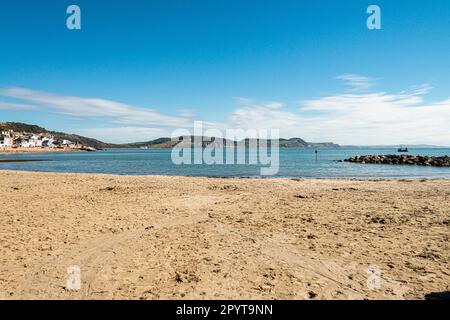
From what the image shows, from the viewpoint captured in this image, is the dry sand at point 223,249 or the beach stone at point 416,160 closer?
the dry sand at point 223,249

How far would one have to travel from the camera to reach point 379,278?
6840 mm

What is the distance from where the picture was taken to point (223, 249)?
888 centimetres

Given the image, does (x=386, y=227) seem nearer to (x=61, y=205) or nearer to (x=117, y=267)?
(x=117, y=267)

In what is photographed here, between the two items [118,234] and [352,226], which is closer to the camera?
[118,234]

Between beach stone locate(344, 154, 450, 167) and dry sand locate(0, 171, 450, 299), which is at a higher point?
beach stone locate(344, 154, 450, 167)

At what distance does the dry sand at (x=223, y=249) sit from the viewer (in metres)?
6.35

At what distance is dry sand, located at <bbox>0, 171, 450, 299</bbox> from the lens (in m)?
6.35

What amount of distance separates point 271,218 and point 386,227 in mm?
4562

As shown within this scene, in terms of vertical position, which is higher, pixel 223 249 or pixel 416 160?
pixel 416 160

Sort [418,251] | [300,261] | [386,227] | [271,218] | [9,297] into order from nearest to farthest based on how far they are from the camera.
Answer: [9,297], [300,261], [418,251], [386,227], [271,218]

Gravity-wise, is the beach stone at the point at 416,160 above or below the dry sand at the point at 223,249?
above

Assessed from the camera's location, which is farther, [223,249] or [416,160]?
[416,160]

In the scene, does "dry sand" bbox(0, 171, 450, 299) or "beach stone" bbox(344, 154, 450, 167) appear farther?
"beach stone" bbox(344, 154, 450, 167)
